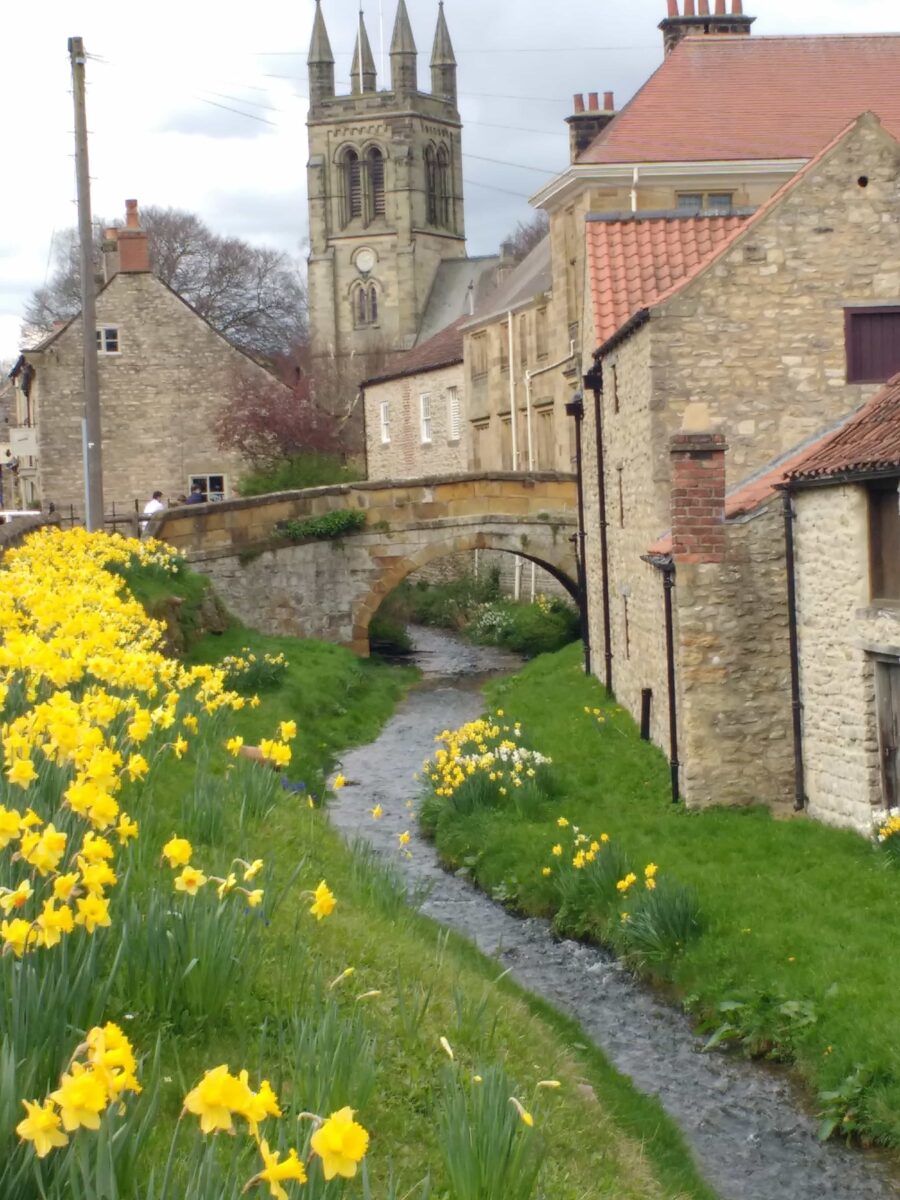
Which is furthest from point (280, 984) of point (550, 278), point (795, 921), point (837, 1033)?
point (550, 278)

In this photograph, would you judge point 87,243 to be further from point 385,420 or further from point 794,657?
point 385,420

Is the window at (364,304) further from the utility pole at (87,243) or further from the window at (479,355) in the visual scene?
the utility pole at (87,243)

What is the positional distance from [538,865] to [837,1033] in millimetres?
4689

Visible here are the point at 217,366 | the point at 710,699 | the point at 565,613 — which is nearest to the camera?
the point at 710,699

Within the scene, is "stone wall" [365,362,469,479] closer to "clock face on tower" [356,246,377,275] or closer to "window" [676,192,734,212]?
"window" [676,192,734,212]

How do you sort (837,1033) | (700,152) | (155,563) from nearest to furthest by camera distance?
(837,1033) → (155,563) → (700,152)

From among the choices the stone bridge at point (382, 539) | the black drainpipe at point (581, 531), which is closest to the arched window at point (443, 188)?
the stone bridge at point (382, 539)

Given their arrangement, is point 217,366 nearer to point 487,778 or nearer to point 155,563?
point 155,563

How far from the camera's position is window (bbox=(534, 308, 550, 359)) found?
38.1m

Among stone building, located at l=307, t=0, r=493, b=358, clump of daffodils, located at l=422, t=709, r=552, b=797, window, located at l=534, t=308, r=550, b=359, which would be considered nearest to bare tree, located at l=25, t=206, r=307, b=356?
stone building, located at l=307, t=0, r=493, b=358

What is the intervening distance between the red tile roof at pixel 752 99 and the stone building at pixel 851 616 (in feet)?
61.4

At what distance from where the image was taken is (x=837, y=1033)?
9.21 metres

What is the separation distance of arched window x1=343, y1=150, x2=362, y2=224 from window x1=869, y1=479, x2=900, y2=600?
3092 inches

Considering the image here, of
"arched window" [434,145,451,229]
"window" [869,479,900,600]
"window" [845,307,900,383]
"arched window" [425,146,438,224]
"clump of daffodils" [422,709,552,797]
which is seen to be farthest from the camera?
"arched window" [434,145,451,229]
